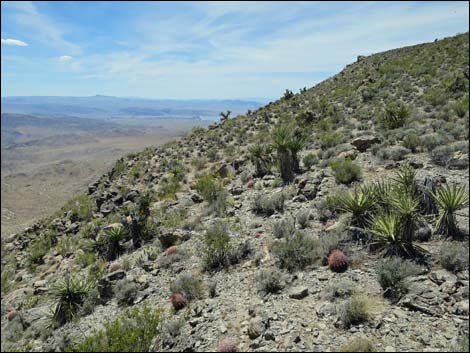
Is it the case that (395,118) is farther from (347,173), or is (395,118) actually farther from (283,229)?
(283,229)

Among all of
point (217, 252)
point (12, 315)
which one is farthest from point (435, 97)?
point (12, 315)

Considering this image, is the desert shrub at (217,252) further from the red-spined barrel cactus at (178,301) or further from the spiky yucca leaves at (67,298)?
the spiky yucca leaves at (67,298)

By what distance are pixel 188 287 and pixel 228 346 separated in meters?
2.34

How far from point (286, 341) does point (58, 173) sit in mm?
90950

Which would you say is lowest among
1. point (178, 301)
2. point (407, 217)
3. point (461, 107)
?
point (178, 301)

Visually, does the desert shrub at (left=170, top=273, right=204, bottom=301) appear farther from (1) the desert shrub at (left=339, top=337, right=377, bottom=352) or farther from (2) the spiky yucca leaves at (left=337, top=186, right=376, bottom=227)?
(2) the spiky yucca leaves at (left=337, top=186, right=376, bottom=227)

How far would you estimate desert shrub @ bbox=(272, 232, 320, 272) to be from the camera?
7.23 metres

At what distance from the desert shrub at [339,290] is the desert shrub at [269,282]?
3.25ft

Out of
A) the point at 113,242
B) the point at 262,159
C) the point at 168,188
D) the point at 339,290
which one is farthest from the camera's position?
the point at 168,188

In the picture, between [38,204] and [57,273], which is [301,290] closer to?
[57,273]

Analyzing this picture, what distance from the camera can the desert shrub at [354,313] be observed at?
204 inches

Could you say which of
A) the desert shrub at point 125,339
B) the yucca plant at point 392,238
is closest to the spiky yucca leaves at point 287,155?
the yucca plant at point 392,238

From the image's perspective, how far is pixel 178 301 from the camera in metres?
7.03

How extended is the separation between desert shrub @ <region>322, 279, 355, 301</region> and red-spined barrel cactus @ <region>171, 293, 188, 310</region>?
287 cm
